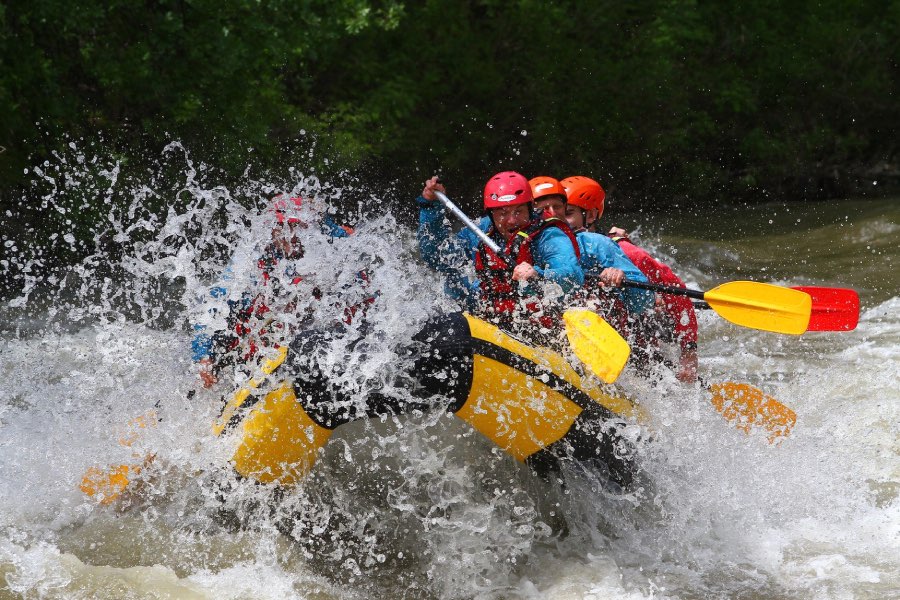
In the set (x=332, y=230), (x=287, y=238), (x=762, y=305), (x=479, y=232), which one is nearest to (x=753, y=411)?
(x=762, y=305)

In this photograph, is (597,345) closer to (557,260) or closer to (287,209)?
(557,260)

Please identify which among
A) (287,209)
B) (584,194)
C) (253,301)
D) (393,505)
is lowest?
(393,505)

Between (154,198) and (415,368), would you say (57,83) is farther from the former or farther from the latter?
(415,368)

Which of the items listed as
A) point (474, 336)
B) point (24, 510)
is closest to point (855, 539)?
point (474, 336)

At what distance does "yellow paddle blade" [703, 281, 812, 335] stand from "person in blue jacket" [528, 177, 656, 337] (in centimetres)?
32

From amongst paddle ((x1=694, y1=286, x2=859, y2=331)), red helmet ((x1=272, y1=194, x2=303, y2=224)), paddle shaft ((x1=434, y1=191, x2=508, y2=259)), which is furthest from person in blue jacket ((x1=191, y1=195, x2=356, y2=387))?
paddle ((x1=694, y1=286, x2=859, y2=331))

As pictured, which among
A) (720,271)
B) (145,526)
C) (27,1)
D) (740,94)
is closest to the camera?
(145,526)

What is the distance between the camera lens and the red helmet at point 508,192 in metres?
4.44

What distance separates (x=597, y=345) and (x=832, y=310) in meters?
1.52

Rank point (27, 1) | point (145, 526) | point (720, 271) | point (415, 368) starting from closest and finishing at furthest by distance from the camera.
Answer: point (415, 368) < point (145, 526) < point (27, 1) < point (720, 271)

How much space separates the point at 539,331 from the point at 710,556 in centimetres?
109

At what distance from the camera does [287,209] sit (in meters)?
4.23

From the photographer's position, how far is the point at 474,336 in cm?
356

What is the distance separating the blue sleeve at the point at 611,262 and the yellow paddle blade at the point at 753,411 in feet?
1.79
